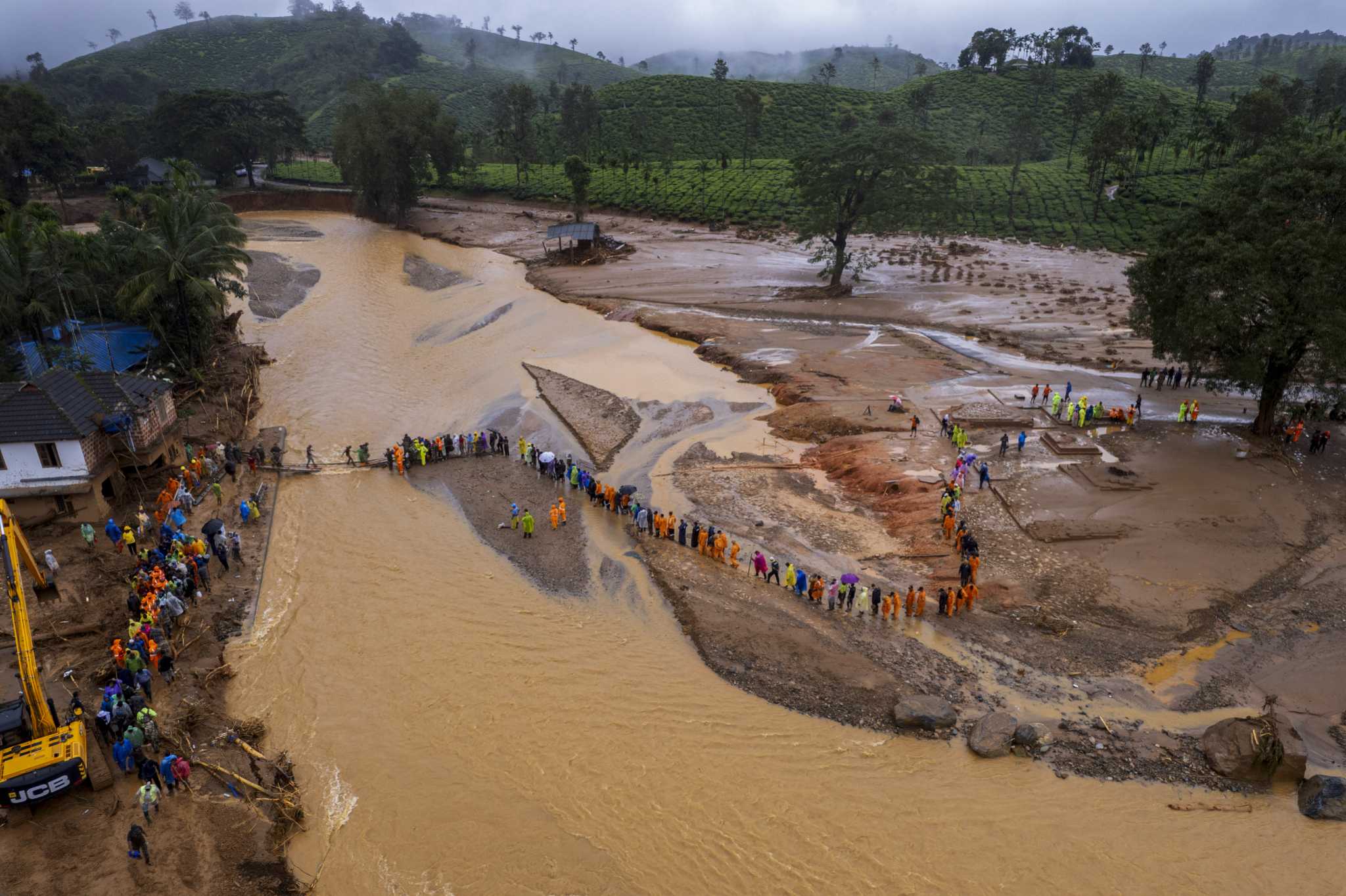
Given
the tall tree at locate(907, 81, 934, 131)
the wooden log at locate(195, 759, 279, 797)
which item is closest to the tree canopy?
the tall tree at locate(907, 81, 934, 131)

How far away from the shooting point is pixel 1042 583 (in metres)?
23.3

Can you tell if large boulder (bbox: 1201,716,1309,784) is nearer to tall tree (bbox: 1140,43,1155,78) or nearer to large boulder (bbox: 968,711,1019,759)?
large boulder (bbox: 968,711,1019,759)

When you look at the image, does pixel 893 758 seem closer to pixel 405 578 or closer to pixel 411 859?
pixel 411 859

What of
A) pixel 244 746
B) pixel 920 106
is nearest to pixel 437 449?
pixel 244 746

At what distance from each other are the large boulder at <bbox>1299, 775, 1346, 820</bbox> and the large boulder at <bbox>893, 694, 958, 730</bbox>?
22.5 feet

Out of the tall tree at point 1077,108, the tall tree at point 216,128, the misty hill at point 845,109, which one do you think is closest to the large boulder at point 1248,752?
the tall tree at point 1077,108

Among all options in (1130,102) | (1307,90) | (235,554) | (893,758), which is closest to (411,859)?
(893,758)

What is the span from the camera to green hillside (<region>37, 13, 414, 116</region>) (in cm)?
14188

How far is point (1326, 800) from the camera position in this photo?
15859mm

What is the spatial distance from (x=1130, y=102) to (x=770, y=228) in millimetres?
64167

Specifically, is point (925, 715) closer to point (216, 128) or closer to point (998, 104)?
point (216, 128)

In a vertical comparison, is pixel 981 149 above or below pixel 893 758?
above

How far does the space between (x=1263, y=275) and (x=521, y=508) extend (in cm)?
2751

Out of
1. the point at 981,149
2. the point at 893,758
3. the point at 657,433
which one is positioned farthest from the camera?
the point at 981,149
